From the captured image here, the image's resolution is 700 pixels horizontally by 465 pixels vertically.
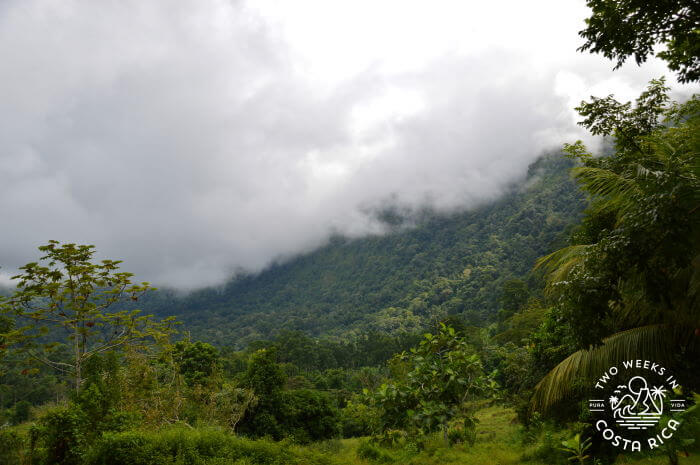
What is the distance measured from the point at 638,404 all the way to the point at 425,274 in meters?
133

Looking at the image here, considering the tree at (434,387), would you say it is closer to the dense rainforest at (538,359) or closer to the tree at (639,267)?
the dense rainforest at (538,359)

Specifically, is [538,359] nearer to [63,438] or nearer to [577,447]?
[577,447]

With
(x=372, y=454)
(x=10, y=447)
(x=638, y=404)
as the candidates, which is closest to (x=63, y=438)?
(x=10, y=447)

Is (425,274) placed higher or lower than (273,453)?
higher

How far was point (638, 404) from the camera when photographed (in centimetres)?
487

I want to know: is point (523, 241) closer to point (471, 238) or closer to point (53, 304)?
point (471, 238)

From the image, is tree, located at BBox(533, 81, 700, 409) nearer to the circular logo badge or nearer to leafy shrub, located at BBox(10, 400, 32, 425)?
the circular logo badge

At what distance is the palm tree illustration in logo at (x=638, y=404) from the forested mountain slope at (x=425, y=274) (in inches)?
2893

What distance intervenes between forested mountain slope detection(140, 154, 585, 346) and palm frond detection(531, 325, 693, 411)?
73764mm

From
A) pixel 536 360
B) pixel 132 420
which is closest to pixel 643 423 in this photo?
pixel 536 360

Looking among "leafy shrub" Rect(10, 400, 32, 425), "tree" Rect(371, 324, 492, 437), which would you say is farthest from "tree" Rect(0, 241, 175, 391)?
"leafy shrub" Rect(10, 400, 32, 425)

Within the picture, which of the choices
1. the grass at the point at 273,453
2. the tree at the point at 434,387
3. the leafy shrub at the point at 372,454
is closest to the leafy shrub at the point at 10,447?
the grass at the point at 273,453

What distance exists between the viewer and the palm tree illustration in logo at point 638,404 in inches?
180

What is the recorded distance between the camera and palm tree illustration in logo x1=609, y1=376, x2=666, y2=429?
4.56 metres
